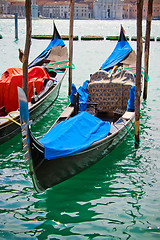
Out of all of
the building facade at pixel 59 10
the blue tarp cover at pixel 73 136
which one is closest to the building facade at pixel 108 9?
the building facade at pixel 59 10

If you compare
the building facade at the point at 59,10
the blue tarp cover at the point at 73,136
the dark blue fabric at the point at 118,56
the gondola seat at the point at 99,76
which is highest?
the building facade at the point at 59,10

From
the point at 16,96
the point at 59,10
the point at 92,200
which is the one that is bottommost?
the point at 92,200

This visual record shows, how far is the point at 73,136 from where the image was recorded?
3518 millimetres

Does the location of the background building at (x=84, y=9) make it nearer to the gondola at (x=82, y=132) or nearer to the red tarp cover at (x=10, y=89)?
the red tarp cover at (x=10, y=89)

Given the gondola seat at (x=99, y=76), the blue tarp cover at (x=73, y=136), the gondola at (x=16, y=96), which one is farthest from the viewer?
the gondola seat at (x=99, y=76)

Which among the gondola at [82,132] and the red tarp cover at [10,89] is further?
the red tarp cover at [10,89]

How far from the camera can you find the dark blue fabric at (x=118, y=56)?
6641 millimetres

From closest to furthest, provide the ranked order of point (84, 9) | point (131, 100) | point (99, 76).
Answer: point (131, 100) → point (99, 76) → point (84, 9)

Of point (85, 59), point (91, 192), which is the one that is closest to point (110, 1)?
point (85, 59)

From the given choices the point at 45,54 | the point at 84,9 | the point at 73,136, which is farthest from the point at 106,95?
the point at 84,9

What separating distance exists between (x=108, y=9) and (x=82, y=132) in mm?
74072

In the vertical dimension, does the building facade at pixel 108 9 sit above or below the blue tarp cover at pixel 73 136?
above

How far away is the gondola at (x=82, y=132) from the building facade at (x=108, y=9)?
7076 centimetres

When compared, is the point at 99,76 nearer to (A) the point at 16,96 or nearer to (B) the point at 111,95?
(B) the point at 111,95
